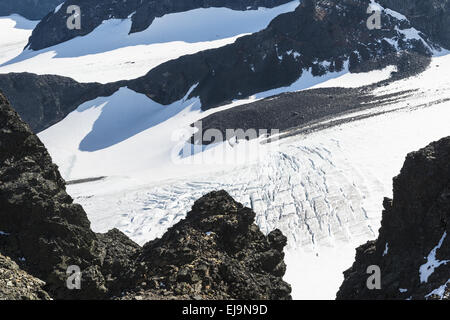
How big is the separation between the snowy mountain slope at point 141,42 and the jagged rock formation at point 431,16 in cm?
2721

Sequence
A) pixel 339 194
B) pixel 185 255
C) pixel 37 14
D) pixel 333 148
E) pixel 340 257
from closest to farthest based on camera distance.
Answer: pixel 185 255, pixel 340 257, pixel 339 194, pixel 333 148, pixel 37 14

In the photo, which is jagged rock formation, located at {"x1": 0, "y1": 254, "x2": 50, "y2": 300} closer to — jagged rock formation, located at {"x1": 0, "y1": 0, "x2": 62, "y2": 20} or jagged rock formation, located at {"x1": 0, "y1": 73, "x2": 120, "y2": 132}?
jagged rock formation, located at {"x1": 0, "y1": 73, "x2": 120, "y2": 132}

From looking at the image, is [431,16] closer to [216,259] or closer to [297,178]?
[297,178]

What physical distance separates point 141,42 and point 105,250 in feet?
327

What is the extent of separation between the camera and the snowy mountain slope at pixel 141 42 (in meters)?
102

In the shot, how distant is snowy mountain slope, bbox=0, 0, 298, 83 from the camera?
102 meters

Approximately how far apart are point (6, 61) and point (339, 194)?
108375mm

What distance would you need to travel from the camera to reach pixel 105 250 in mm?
19922

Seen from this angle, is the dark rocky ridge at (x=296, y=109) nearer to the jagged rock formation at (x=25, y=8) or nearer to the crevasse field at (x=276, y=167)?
the crevasse field at (x=276, y=167)

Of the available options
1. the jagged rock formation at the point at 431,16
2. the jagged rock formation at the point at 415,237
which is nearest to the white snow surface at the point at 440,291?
the jagged rock formation at the point at 415,237

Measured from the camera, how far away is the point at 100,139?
237 feet

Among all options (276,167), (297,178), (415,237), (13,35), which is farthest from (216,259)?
(13,35)
